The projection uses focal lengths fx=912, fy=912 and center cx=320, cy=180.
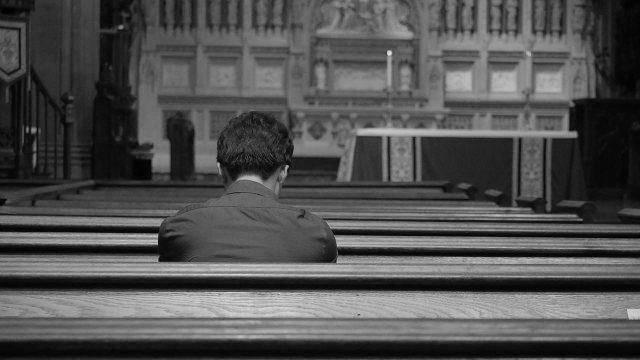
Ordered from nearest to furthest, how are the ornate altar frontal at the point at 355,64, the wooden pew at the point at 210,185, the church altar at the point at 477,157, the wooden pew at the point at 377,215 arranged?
the wooden pew at the point at 377,215, the wooden pew at the point at 210,185, the church altar at the point at 477,157, the ornate altar frontal at the point at 355,64

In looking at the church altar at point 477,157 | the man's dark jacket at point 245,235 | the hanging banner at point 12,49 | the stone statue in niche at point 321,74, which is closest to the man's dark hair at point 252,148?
the man's dark jacket at point 245,235

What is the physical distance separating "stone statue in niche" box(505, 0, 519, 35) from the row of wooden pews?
986cm

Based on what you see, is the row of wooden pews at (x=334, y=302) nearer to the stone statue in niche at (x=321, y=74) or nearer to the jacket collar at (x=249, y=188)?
the jacket collar at (x=249, y=188)

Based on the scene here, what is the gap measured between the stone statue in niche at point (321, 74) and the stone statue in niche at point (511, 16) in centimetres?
251

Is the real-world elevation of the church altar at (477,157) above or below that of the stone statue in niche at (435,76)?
below

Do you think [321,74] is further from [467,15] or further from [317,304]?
[317,304]

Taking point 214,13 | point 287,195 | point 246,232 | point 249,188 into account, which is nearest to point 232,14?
point 214,13

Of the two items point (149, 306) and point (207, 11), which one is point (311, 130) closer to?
point (207, 11)

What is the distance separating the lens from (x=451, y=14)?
38.8ft

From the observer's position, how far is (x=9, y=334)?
1.19 metres

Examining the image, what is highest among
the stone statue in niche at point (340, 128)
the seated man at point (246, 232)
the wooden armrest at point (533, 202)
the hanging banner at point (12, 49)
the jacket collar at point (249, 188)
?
the hanging banner at point (12, 49)

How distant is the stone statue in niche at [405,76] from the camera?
11523mm

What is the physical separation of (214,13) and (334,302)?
1043 cm

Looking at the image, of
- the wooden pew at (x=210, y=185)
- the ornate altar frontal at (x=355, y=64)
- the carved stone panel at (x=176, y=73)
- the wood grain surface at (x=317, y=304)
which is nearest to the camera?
the wood grain surface at (x=317, y=304)
